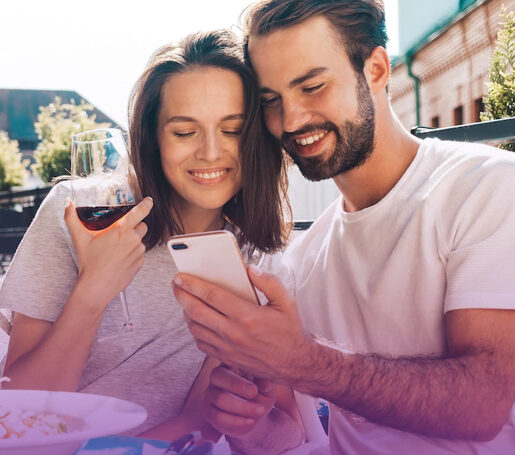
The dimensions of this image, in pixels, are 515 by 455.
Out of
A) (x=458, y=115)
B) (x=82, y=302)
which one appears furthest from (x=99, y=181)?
(x=458, y=115)

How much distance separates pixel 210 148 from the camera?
182 cm

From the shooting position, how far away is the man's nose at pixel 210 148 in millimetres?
1812

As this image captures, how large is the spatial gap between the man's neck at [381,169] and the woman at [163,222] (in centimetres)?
32

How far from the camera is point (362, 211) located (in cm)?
185

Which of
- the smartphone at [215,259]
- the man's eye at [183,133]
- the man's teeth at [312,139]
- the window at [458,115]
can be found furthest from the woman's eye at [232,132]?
the window at [458,115]

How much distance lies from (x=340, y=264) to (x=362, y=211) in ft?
0.64

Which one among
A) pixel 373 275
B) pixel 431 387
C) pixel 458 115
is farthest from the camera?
pixel 458 115

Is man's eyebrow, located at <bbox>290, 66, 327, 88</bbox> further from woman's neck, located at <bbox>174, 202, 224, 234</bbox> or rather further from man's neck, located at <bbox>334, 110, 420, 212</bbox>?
woman's neck, located at <bbox>174, 202, 224, 234</bbox>

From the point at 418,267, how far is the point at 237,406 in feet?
2.11

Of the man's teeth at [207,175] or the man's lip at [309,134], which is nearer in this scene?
the man's teeth at [207,175]

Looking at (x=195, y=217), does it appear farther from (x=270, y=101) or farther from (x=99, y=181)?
(x=99, y=181)

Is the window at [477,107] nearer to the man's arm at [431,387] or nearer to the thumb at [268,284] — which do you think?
the man's arm at [431,387]

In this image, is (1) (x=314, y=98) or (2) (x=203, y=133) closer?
(2) (x=203, y=133)

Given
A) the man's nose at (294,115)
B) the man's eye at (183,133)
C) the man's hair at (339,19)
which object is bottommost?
the man's eye at (183,133)
